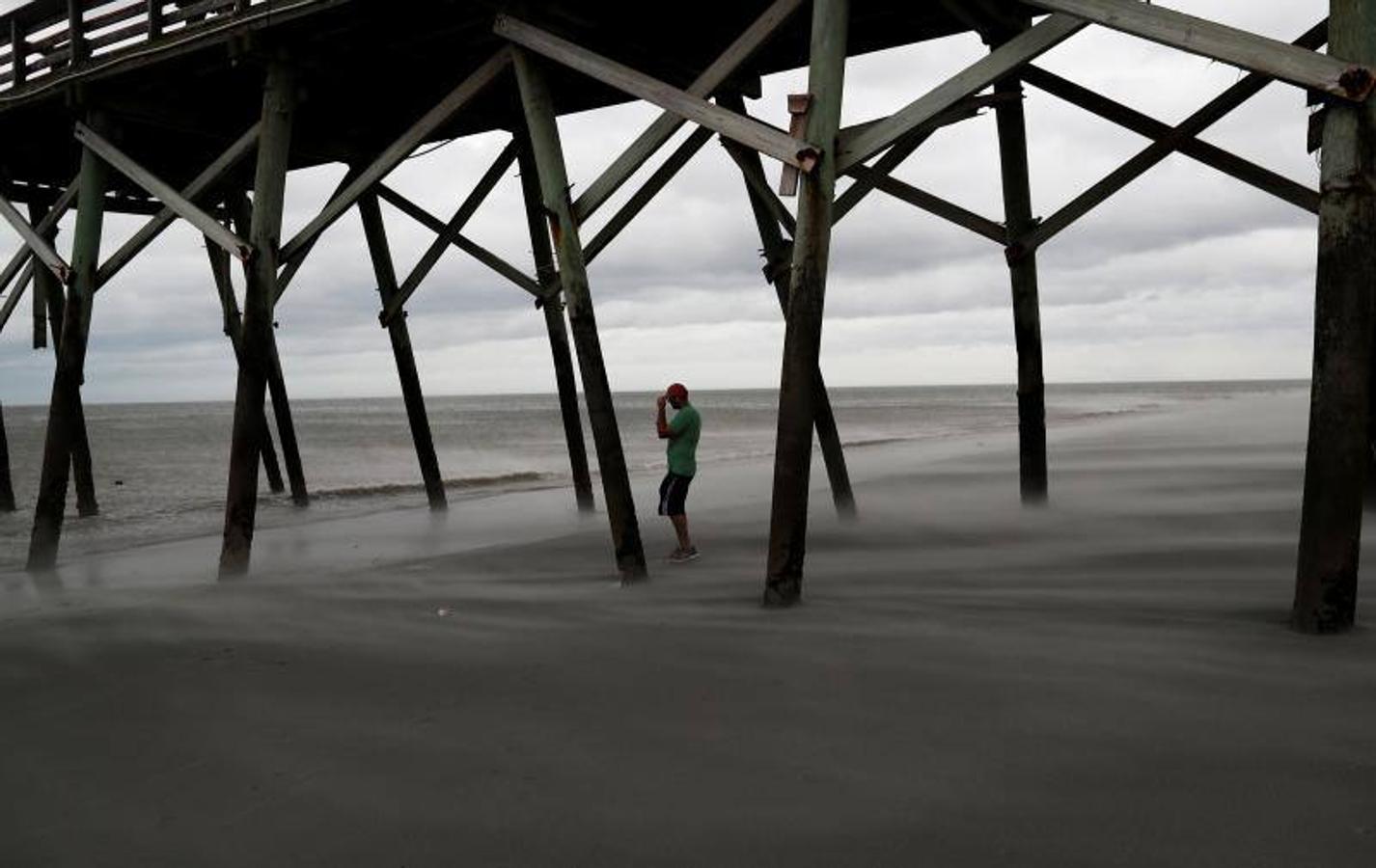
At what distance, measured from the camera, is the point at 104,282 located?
809 centimetres

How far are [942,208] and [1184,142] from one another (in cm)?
169

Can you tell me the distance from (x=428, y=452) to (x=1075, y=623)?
28.0 ft

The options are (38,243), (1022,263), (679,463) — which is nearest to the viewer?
(679,463)

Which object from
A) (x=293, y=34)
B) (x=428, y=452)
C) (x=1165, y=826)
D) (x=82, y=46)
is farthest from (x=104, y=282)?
(x=1165, y=826)

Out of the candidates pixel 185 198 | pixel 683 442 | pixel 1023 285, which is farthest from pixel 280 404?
pixel 1023 285

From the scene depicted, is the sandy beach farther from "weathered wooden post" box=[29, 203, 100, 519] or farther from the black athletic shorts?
"weathered wooden post" box=[29, 203, 100, 519]

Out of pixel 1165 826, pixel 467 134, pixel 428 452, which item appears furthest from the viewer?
pixel 428 452

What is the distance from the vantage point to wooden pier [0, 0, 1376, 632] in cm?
380

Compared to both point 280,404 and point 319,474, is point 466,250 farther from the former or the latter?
point 319,474

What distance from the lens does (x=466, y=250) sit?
951 cm

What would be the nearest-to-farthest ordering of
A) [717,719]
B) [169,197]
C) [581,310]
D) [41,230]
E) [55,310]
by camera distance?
[717,719]
[581,310]
[169,197]
[41,230]
[55,310]

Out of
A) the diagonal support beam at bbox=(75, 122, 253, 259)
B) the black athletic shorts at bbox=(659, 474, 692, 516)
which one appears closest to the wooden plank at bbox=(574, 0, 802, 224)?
the black athletic shorts at bbox=(659, 474, 692, 516)

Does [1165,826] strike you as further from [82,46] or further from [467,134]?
[82,46]

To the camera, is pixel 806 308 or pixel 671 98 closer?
pixel 806 308
